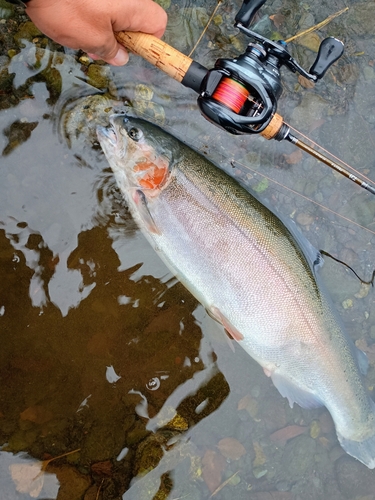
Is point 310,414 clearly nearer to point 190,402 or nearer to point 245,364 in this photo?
point 245,364

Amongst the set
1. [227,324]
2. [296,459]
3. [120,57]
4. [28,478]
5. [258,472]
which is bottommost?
[28,478]

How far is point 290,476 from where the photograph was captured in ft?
10.3

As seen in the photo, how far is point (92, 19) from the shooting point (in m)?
2.05

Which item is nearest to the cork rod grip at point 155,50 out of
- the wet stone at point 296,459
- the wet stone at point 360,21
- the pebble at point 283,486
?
the wet stone at point 360,21

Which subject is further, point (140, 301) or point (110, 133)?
point (140, 301)

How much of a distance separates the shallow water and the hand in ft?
2.65

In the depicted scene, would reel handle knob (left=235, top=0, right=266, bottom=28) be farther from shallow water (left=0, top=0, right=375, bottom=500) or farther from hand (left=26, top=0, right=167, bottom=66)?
shallow water (left=0, top=0, right=375, bottom=500)

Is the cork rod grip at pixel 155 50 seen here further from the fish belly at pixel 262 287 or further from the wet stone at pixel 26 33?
the wet stone at pixel 26 33

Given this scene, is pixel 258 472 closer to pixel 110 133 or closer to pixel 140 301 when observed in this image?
pixel 140 301

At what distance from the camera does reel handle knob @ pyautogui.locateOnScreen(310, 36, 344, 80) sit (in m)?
2.21

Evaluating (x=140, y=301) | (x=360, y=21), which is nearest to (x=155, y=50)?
(x=140, y=301)

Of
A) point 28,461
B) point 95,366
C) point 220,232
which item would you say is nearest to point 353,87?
point 220,232

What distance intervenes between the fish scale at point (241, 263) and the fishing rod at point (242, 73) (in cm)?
50

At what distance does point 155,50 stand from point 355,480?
3.12m
